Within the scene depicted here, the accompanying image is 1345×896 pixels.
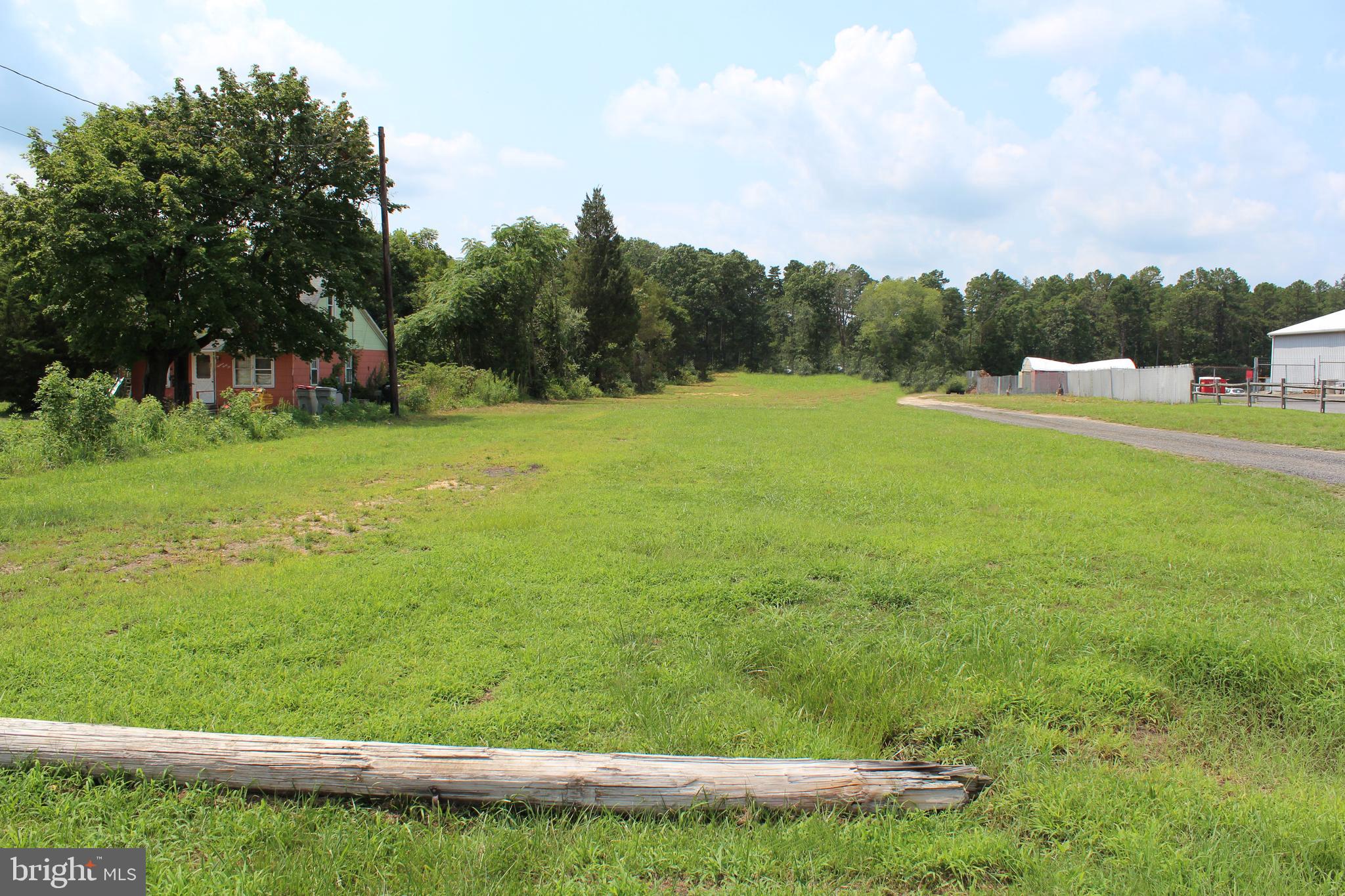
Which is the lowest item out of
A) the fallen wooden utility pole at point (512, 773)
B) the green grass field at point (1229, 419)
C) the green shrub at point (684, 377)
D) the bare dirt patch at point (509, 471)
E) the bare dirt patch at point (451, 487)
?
the fallen wooden utility pole at point (512, 773)

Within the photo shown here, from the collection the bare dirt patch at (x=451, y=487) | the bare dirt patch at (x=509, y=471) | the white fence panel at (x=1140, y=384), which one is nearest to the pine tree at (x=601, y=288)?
the white fence panel at (x=1140, y=384)

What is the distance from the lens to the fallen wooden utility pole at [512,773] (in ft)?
9.91

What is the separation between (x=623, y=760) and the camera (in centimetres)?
310

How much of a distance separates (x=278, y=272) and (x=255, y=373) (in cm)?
704

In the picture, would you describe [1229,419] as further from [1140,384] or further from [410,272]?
[410,272]

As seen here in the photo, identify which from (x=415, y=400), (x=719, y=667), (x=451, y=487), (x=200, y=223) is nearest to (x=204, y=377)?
(x=415, y=400)

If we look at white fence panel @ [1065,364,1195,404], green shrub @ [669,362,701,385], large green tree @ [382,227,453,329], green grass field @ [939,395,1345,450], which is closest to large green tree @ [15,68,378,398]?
large green tree @ [382,227,453,329]

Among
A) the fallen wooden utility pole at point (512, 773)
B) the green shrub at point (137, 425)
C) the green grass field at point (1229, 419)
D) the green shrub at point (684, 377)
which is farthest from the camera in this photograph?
the green shrub at point (684, 377)

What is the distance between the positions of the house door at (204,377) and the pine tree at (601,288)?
24.1m

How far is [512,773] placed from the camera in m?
3.03

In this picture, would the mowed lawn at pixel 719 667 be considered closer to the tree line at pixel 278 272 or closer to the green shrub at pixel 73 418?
the green shrub at pixel 73 418

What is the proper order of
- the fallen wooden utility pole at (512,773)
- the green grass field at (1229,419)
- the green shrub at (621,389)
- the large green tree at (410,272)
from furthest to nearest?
the green shrub at (621,389) < the large green tree at (410,272) < the green grass field at (1229,419) < the fallen wooden utility pole at (512,773)

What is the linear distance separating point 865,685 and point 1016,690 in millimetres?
833

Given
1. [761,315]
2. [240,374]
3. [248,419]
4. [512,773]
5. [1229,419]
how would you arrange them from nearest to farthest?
[512,773], [248,419], [1229,419], [240,374], [761,315]
